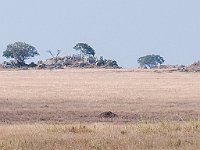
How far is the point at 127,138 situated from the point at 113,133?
1577 millimetres

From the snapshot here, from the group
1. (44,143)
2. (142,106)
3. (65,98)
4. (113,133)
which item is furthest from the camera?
(65,98)

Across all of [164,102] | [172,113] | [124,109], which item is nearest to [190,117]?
[172,113]

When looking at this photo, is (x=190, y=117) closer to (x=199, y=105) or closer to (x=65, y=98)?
(x=199, y=105)

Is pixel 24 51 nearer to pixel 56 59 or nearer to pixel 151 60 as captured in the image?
pixel 56 59

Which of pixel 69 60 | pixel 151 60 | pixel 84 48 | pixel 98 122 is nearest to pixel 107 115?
pixel 98 122

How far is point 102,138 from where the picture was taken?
17.0 m

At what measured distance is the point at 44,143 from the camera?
16.2 m

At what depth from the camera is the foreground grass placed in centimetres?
1552

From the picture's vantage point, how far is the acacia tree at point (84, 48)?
137 meters

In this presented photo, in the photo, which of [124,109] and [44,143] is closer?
[44,143]

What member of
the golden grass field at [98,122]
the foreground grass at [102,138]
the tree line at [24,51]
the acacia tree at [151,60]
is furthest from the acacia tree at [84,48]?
the foreground grass at [102,138]

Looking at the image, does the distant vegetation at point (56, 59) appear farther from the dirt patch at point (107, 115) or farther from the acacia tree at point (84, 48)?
the dirt patch at point (107, 115)

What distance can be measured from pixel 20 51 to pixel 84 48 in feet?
47.4

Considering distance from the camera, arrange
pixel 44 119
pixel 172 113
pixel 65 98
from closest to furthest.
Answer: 1. pixel 44 119
2. pixel 172 113
3. pixel 65 98
